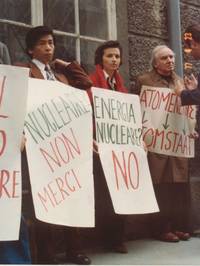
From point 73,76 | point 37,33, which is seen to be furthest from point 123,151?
point 37,33

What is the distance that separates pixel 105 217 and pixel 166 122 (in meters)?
0.89

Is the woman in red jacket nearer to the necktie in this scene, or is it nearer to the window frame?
the necktie

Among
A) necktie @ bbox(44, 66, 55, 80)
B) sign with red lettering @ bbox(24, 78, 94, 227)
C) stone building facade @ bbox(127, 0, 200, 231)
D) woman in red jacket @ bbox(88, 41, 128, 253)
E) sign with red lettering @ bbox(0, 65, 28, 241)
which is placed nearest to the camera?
sign with red lettering @ bbox(0, 65, 28, 241)

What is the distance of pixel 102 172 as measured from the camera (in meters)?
4.41

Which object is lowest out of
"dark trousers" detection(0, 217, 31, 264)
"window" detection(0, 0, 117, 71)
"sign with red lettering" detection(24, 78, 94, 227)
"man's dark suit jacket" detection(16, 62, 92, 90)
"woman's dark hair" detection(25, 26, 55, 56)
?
"dark trousers" detection(0, 217, 31, 264)

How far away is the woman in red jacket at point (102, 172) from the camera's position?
4.42 m

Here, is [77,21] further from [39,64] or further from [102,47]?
[39,64]

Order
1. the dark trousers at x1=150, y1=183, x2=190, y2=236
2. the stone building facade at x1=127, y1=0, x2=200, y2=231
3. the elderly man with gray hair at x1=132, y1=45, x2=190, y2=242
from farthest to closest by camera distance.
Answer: the stone building facade at x1=127, y1=0, x2=200, y2=231 < the dark trousers at x1=150, y1=183, x2=190, y2=236 < the elderly man with gray hair at x1=132, y1=45, x2=190, y2=242

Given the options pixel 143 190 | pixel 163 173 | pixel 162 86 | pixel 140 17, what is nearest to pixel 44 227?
pixel 143 190

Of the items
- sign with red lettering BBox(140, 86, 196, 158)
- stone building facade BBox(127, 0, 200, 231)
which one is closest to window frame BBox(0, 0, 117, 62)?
stone building facade BBox(127, 0, 200, 231)

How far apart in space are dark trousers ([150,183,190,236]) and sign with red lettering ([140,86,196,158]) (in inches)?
13.8

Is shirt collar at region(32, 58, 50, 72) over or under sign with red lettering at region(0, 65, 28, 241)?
over

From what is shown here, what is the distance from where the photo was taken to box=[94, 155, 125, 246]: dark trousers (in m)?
4.44

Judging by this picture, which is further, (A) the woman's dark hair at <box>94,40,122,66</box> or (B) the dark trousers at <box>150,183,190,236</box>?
(B) the dark trousers at <box>150,183,190,236</box>
